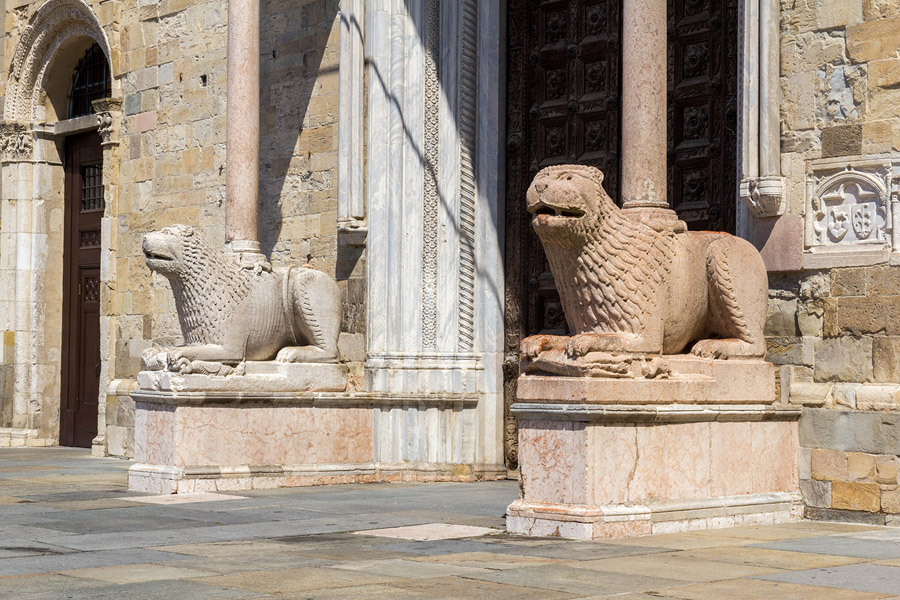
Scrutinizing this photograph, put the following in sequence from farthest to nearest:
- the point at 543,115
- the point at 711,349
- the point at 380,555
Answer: the point at 543,115 → the point at 711,349 → the point at 380,555

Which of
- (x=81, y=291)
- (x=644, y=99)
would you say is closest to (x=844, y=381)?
(x=644, y=99)

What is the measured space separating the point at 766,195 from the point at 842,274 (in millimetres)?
707

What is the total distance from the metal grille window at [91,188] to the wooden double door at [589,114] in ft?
21.3

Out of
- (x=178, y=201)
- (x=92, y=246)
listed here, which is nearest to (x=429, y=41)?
(x=178, y=201)

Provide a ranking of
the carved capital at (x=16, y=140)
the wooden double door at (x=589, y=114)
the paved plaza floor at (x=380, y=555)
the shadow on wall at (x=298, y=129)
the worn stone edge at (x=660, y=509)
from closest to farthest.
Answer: the paved plaza floor at (x=380, y=555)
the worn stone edge at (x=660, y=509)
the wooden double door at (x=589, y=114)
the shadow on wall at (x=298, y=129)
the carved capital at (x=16, y=140)

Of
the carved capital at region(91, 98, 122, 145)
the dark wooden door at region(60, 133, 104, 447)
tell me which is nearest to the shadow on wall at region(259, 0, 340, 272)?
the carved capital at region(91, 98, 122, 145)

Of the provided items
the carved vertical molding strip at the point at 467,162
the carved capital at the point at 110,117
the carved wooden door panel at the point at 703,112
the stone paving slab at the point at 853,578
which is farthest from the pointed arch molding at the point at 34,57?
the stone paving slab at the point at 853,578

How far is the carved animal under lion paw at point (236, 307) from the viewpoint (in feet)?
34.9

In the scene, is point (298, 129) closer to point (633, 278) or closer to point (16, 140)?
point (16, 140)

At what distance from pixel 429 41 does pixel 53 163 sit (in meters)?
6.75

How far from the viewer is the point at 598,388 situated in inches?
297

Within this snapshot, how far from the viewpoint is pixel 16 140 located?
16.4 metres

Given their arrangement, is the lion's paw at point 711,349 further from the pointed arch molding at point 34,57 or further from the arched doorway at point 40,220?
the pointed arch molding at point 34,57

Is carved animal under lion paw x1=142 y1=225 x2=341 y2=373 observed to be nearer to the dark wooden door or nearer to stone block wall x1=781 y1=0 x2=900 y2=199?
stone block wall x1=781 y1=0 x2=900 y2=199
